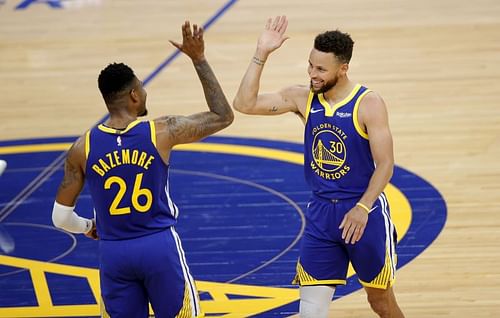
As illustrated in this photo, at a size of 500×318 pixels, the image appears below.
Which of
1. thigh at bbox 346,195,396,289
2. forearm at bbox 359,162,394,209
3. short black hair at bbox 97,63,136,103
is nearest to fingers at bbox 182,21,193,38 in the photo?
short black hair at bbox 97,63,136,103

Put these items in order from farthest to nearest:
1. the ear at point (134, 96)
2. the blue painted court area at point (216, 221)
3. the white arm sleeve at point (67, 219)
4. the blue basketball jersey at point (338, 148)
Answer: the blue painted court area at point (216, 221) → the blue basketball jersey at point (338, 148) → the white arm sleeve at point (67, 219) → the ear at point (134, 96)

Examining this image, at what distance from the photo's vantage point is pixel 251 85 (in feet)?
20.2

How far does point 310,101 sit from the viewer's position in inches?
242

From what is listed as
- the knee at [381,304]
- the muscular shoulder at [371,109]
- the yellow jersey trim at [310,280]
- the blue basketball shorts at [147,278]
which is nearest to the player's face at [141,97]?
the blue basketball shorts at [147,278]

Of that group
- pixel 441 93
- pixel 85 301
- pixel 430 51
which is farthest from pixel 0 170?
pixel 430 51

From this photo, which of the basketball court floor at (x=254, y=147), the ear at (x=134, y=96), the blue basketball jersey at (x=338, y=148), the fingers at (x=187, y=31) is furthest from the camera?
the basketball court floor at (x=254, y=147)

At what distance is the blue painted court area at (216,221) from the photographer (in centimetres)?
812

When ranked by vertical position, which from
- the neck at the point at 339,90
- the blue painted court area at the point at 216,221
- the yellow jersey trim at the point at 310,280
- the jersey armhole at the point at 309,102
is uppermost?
the neck at the point at 339,90

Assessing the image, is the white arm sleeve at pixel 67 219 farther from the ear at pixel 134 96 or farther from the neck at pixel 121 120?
the ear at pixel 134 96

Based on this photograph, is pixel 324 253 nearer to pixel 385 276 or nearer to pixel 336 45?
pixel 385 276

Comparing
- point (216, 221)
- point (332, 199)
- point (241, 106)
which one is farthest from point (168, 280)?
point (216, 221)

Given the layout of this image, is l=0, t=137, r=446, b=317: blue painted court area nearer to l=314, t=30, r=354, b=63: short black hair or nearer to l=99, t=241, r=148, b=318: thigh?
l=99, t=241, r=148, b=318: thigh

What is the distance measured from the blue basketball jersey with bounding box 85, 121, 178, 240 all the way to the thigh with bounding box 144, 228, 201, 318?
0.32 feet

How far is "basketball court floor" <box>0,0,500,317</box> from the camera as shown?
313 inches
